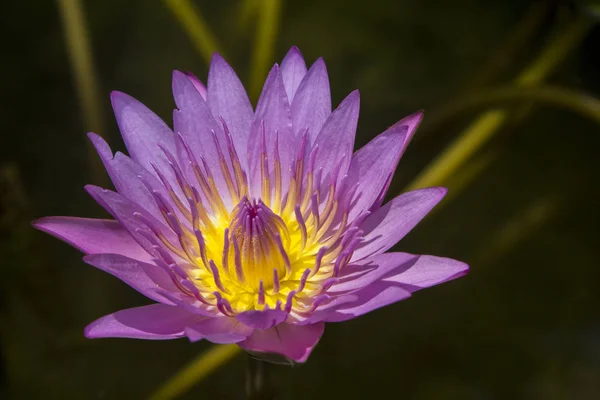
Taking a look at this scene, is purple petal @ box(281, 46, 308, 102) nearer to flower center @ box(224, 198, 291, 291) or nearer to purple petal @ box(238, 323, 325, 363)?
flower center @ box(224, 198, 291, 291)

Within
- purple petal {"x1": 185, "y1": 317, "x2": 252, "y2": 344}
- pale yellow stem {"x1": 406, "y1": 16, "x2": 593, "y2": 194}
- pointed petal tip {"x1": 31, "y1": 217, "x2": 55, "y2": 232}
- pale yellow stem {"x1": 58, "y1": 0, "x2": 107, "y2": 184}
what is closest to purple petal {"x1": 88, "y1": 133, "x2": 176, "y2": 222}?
pointed petal tip {"x1": 31, "y1": 217, "x2": 55, "y2": 232}

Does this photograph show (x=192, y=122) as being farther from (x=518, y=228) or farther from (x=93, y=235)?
(x=518, y=228)

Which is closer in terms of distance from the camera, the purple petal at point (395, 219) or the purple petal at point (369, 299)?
the purple petal at point (369, 299)

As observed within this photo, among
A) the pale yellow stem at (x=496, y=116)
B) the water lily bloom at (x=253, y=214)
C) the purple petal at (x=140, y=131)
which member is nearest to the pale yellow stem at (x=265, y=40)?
the pale yellow stem at (x=496, y=116)

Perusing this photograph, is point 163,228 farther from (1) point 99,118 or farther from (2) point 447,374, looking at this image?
(2) point 447,374

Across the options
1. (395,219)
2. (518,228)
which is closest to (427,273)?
(395,219)

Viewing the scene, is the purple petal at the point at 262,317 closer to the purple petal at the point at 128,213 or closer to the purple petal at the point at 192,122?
the purple petal at the point at 128,213
